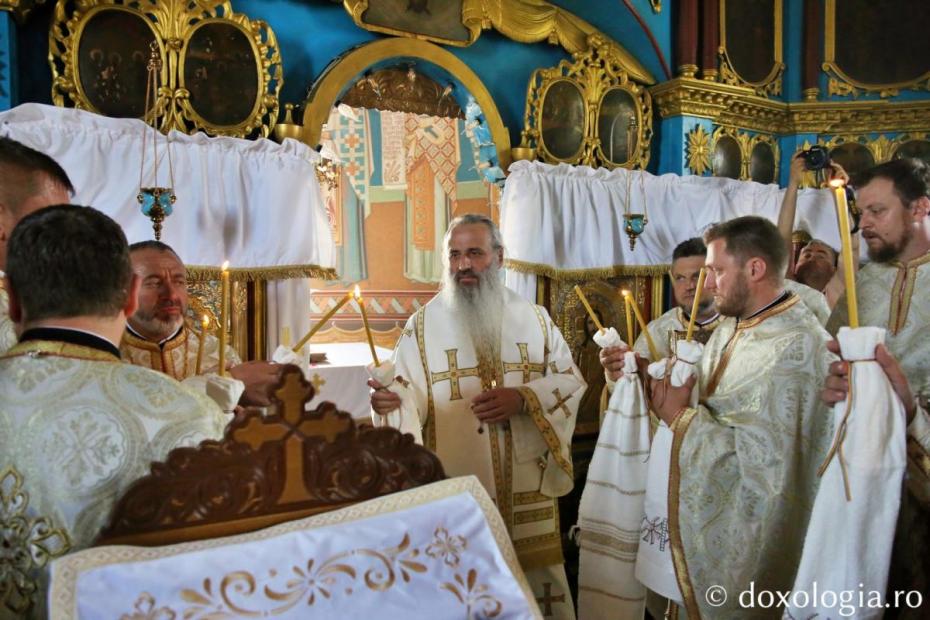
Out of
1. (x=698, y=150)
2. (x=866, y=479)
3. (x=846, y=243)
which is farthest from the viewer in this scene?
(x=698, y=150)

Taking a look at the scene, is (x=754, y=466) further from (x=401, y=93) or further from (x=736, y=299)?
(x=401, y=93)

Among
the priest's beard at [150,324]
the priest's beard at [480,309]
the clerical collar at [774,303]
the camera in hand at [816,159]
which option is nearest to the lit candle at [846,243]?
the clerical collar at [774,303]

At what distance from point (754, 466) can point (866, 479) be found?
1.58 feet

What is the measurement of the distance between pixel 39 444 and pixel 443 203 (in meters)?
8.11

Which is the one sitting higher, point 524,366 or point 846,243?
point 846,243

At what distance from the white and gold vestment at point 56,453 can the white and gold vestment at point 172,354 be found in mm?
1271

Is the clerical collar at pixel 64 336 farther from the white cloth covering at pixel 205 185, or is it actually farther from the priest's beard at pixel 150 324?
the white cloth covering at pixel 205 185

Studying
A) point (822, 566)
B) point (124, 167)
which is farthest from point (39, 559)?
point (124, 167)

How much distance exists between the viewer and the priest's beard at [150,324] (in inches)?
108

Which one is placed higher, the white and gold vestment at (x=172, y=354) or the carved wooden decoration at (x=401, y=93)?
the carved wooden decoration at (x=401, y=93)

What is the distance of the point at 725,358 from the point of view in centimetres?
263

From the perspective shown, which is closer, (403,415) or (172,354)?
(172,354)

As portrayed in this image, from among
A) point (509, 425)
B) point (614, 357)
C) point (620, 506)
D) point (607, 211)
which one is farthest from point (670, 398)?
point (607, 211)

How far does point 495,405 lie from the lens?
9.58 feet
